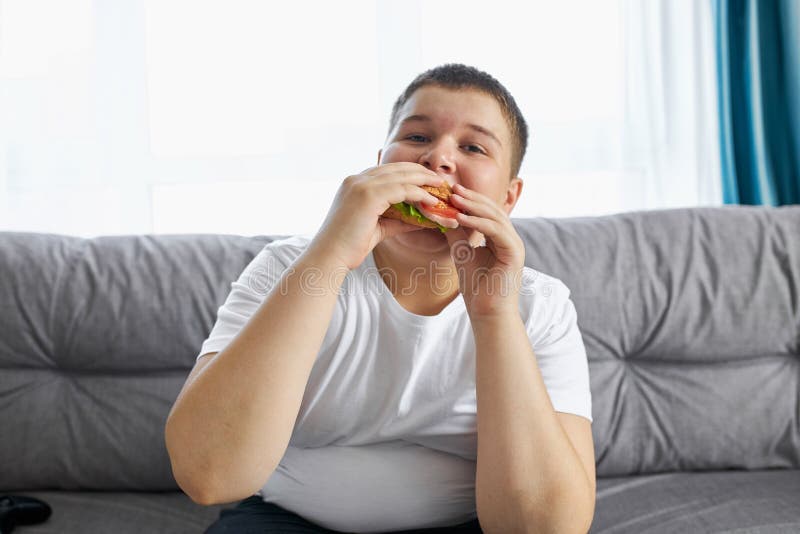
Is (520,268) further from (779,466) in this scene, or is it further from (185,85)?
(185,85)

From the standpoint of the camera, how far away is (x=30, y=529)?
1.43 metres

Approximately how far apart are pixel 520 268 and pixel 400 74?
1821mm

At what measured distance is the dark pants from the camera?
3.89 feet

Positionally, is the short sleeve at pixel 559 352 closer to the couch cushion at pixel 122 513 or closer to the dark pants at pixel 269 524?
the dark pants at pixel 269 524

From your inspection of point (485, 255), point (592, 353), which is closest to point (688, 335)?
point (592, 353)

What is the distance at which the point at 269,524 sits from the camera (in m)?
1.20

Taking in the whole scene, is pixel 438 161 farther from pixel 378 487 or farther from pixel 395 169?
pixel 378 487

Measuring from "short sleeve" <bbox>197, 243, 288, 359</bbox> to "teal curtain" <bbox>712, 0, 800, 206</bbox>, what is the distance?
200 centimetres

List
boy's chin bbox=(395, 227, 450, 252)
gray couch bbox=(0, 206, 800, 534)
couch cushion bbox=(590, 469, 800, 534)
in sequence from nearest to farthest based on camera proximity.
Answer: boy's chin bbox=(395, 227, 450, 252) → couch cushion bbox=(590, 469, 800, 534) → gray couch bbox=(0, 206, 800, 534)

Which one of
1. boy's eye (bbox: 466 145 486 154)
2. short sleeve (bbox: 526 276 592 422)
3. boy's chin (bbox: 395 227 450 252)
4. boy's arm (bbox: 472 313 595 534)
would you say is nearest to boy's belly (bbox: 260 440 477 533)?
boy's arm (bbox: 472 313 595 534)

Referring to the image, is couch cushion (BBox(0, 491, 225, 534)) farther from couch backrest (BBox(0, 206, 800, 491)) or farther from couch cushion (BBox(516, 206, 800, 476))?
couch cushion (BBox(516, 206, 800, 476))

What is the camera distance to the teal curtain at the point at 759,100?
2436 millimetres

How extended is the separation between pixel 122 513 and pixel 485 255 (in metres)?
1.08

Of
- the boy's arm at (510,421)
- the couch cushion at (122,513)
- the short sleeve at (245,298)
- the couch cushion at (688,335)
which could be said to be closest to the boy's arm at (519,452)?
the boy's arm at (510,421)
